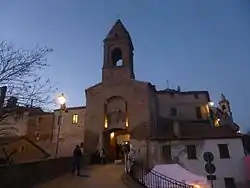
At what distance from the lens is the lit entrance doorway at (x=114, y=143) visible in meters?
28.2

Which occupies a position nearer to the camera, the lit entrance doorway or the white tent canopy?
the white tent canopy

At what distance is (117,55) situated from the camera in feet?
111

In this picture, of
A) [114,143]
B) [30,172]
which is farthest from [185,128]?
[30,172]

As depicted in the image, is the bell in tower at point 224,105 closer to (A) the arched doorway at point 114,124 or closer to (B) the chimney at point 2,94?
(A) the arched doorway at point 114,124

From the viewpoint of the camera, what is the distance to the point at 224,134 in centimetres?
2502

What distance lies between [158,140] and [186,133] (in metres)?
6.80

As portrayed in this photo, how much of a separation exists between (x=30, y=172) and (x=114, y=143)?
57.0 feet

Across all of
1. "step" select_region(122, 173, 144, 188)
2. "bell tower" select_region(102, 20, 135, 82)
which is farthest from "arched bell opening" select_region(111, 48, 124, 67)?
"step" select_region(122, 173, 144, 188)

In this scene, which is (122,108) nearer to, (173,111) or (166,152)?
(166,152)

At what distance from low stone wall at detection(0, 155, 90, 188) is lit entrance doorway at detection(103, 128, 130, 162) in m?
10.2

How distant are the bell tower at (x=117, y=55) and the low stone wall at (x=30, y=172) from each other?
15.5 meters

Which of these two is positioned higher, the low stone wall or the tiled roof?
the tiled roof

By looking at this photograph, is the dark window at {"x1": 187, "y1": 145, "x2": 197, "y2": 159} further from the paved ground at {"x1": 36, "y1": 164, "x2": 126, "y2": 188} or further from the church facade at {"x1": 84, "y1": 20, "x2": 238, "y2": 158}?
the paved ground at {"x1": 36, "y1": 164, "x2": 126, "y2": 188}

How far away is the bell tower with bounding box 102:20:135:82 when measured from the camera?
103ft
